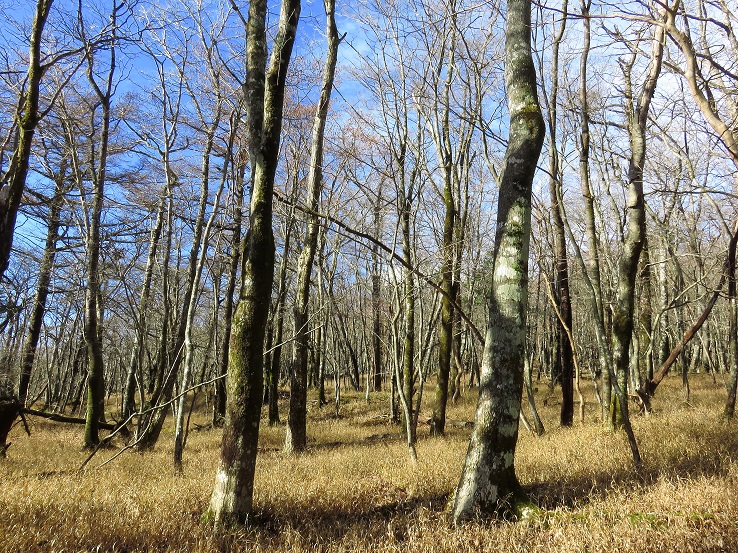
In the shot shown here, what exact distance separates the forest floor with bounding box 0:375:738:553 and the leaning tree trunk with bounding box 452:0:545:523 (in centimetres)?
32

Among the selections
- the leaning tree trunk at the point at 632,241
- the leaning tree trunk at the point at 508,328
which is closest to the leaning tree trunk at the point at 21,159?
the leaning tree trunk at the point at 508,328

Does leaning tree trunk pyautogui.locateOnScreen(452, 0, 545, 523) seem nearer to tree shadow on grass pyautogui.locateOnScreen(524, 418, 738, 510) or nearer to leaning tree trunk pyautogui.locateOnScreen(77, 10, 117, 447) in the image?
tree shadow on grass pyautogui.locateOnScreen(524, 418, 738, 510)

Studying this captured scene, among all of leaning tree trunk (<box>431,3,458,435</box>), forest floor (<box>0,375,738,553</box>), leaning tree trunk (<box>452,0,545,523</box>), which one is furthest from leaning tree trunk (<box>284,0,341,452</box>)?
leaning tree trunk (<box>452,0,545,523</box>)

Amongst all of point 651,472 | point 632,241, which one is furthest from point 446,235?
point 651,472

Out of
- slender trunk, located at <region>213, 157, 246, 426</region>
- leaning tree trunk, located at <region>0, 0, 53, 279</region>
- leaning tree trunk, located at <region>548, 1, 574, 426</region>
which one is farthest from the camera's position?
slender trunk, located at <region>213, 157, 246, 426</region>

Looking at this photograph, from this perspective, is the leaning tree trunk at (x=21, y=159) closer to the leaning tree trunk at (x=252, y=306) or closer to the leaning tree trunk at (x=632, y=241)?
the leaning tree trunk at (x=252, y=306)

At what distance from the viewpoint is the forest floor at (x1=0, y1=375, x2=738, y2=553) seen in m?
3.35

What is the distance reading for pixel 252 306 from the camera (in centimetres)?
420

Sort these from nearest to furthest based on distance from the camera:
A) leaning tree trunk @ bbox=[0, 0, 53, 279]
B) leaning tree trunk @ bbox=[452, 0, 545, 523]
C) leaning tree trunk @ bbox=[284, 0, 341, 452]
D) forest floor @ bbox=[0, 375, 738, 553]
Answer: forest floor @ bbox=[0, 375, 738, 553], leaning tree trunk @ bbox=[452, 0, 545, 523], leaning tree trunk @ bbox=[0, 0, 53, 279], leaning tree trunk @ bbox=[284, 0, 341, 452]

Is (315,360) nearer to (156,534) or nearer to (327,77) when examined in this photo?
(327,77)

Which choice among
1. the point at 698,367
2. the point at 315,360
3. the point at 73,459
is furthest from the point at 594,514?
the point at 698,367

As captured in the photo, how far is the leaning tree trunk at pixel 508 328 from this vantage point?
3.89 metres

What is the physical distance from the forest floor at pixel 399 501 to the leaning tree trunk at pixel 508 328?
0.32 meters

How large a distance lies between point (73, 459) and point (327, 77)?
376 inches
